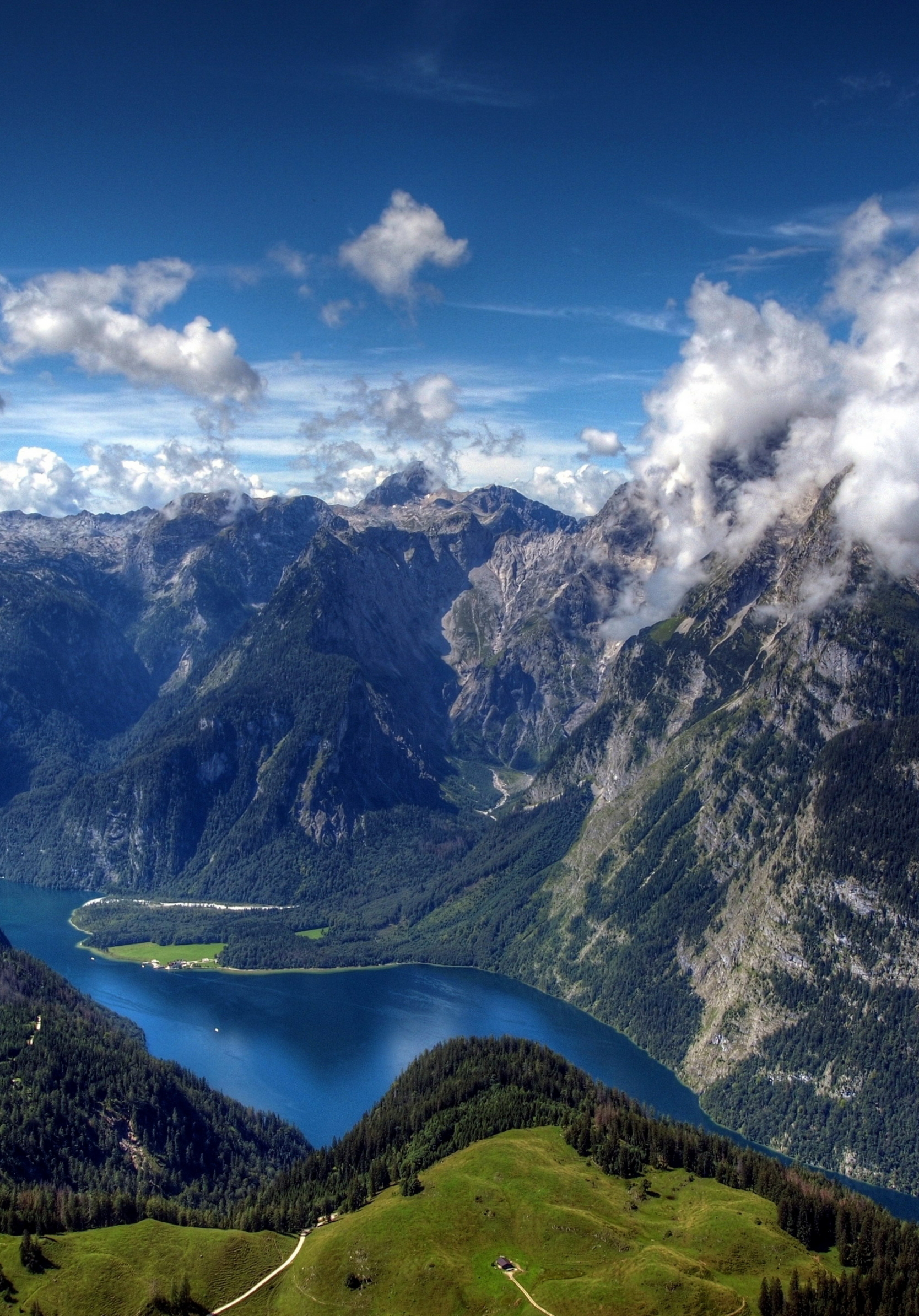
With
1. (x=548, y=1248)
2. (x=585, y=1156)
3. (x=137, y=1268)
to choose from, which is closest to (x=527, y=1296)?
(x=548, y=1248)

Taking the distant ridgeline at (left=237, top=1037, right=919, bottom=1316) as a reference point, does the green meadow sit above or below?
below

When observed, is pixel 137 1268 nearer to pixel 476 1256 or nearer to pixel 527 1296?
pixel 476 1256

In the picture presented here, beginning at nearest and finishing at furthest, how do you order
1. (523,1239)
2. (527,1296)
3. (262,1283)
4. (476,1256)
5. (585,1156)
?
1. (527,1296)
2. (262,1283)
3. (476,1256)
4. (523,1239)
5. (585,1156)

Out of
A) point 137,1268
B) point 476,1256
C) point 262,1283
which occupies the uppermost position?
point 476,1256

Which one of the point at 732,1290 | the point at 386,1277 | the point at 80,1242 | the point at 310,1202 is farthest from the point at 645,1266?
the point at 80,1242

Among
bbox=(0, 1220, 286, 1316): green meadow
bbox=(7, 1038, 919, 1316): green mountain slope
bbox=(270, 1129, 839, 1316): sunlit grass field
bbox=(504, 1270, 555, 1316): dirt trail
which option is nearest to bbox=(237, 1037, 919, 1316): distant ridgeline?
bbox=(7, 1038, 919, 1316): green mountain slope

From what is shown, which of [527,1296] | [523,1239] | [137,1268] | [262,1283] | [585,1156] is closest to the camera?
[527,1296]

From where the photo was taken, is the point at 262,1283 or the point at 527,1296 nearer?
the point at 527,1296

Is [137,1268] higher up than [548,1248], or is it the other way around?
[548,1248]

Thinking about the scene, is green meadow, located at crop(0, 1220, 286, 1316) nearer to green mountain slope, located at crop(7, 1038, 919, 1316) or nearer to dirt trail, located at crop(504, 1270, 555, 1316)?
green mountain slope, located at crop(7, 1038, 919, 1316)
